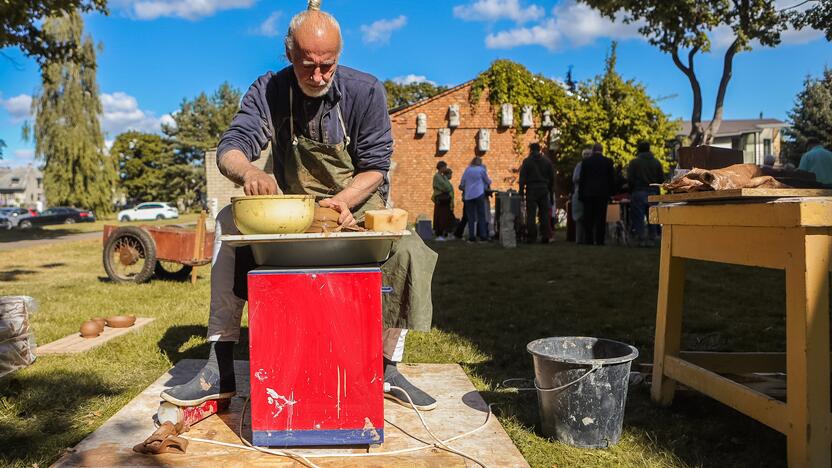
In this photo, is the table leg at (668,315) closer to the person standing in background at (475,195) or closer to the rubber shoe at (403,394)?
the rubber shoe at (403,394)

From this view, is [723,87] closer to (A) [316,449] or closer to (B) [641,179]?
(B) [641,179]

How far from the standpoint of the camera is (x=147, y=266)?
7668 millimetres

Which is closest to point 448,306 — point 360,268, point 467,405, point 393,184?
point 467,405

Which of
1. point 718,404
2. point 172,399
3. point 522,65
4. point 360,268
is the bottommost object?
point 718,404

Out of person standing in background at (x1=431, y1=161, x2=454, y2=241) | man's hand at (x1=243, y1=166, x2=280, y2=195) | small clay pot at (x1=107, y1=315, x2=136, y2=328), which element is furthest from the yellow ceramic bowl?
person standing in background at (x1=431, y1=161, x2=454, y2=241)

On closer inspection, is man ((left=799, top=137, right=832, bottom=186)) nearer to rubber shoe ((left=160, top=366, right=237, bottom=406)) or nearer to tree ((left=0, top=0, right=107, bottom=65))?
rubber shoe ((left=160, top=366, right=237, bottom=406))

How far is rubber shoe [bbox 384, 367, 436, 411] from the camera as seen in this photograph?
298cm

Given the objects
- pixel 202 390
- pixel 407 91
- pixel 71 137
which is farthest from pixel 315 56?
pixel 407 91

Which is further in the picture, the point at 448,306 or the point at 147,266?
the point at 147,266

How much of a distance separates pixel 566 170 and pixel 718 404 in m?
19.3

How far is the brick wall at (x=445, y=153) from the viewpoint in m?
22.0

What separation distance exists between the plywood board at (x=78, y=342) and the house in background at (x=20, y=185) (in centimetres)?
10021

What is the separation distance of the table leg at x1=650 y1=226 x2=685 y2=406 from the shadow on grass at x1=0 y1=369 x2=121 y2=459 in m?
2.70

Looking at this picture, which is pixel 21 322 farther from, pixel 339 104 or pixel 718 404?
pixel 718 404
